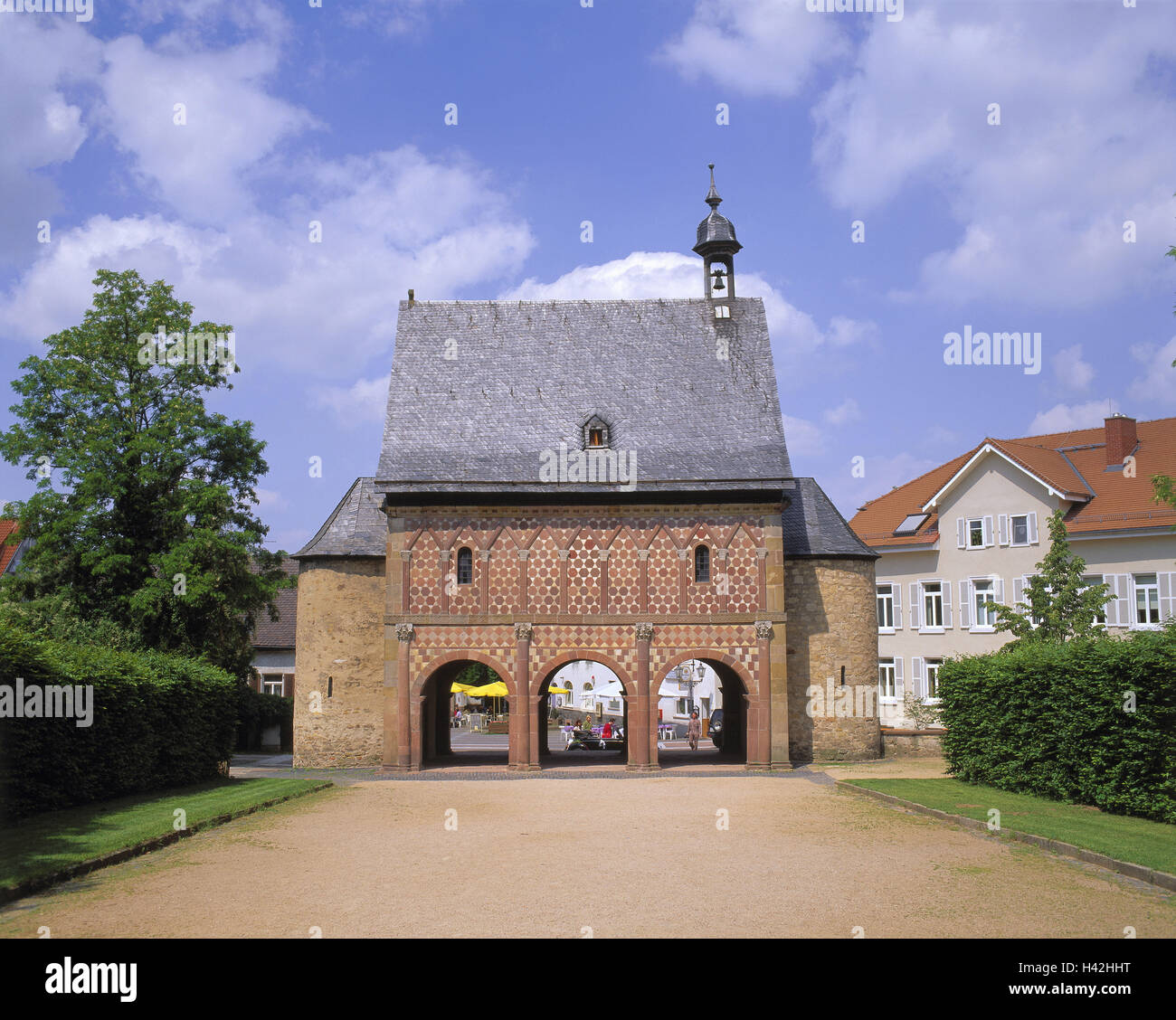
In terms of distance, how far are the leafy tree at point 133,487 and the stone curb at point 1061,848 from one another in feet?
64.3

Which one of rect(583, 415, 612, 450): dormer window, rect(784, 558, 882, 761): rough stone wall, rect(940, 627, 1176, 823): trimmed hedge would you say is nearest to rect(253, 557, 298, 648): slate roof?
rect(583, 415, 612, 450): dormer window

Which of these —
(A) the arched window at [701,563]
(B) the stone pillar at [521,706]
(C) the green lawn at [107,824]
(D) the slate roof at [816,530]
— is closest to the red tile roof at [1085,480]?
(D) the slate roof at [816,530]

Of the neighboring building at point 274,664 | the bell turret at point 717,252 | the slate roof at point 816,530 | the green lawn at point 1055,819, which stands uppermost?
the bell turret at point 717,252

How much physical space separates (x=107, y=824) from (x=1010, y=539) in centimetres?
3641

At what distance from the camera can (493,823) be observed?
17516 millimetres

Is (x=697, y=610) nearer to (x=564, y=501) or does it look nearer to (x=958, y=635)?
(x=564, y=501)

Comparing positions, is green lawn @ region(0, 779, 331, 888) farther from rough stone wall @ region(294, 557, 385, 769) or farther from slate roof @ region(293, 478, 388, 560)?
slate roof @ region(293, 478, 388, 560)

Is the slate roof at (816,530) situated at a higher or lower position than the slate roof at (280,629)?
higher

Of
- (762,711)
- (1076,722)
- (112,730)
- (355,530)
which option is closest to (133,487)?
(355,530)

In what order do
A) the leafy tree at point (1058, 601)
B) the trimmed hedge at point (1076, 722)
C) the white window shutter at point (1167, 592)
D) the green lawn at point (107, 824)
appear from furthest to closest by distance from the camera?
the white window shutter at point (1167, 592) → the leafy tree at point (1058, 601) → the trimmed hedge at point (1076, 722) → the green lawn at point (107, 824)

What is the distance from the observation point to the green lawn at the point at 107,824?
1221cm

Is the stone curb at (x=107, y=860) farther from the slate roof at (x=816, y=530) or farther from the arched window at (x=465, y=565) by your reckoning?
the slate roof at (x=816, y=530)

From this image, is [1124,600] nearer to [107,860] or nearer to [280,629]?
[280,629]

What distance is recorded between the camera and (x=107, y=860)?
12.7 metres
